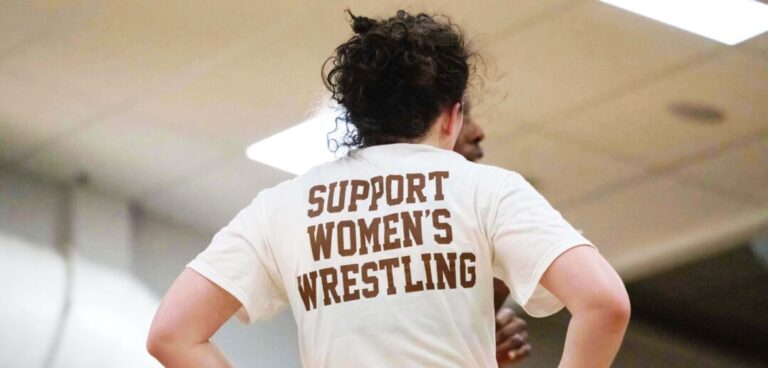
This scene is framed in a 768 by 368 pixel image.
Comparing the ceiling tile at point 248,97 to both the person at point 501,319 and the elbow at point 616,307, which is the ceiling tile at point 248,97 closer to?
the person at point 501,319

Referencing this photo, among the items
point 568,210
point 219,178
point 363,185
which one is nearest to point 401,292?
point 363,185

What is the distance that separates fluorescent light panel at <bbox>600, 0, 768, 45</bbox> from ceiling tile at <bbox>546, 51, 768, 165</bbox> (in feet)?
0.56

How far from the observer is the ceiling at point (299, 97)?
3213mm

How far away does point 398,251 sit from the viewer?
3.78ft

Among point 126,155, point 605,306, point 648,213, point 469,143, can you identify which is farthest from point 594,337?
point 648,213

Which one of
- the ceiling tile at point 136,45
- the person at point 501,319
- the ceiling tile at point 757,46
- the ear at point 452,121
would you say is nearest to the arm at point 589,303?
the ear at point 452,121

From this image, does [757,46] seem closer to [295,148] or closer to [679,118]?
[679,118]

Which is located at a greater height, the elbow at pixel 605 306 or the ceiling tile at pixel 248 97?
the ceiling tile at pixel 248 97

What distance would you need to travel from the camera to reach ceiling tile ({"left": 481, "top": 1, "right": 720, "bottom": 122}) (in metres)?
3.31

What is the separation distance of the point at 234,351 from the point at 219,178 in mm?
634

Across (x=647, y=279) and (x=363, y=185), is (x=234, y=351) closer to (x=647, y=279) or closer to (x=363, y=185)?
(x=647, y=279)

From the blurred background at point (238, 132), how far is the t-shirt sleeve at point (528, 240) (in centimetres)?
161

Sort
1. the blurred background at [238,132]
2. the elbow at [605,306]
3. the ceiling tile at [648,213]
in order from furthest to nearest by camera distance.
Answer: the ceiling tile at [648,213] → the blurred background at [238,132] → the elbow at [605,306]

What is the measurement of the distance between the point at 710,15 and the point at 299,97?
116cm
